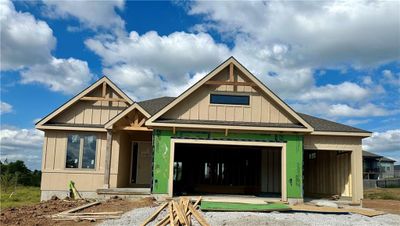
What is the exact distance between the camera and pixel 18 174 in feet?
117

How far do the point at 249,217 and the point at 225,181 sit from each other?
8939 mm

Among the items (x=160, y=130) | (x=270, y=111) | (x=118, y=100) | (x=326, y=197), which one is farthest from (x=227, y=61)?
(x=326, y=197)

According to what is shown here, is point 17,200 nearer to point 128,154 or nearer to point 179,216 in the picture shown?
point 128,154

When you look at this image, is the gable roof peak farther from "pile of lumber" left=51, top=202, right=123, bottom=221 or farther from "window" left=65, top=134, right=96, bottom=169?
"pile of lumber" left=51, top=202, right=123, bottom=221

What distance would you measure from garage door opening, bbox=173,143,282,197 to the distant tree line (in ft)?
50.5

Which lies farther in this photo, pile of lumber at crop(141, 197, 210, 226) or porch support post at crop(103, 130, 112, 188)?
porch support post at crop(103, 130, 112, 188)

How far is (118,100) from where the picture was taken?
63.8 feet

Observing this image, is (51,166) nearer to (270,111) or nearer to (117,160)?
(117,160)

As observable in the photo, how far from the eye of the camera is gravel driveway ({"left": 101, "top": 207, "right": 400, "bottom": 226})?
40.7 feet

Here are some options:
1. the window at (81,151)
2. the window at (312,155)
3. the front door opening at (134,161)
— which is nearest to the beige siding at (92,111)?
the window at (81,151)

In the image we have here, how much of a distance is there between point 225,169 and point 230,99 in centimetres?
557

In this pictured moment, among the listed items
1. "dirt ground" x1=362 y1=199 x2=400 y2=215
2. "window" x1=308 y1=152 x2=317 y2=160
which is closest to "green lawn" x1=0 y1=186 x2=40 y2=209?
"window" x1=308 y1=152 x2=317 y2=160

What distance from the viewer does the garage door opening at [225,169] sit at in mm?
20734

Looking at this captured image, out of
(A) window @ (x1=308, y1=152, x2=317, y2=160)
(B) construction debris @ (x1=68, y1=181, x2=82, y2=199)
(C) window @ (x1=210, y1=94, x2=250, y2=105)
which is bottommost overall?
(B) construction debris @ (x1=68, y1=181, x2=82, y2=199)
